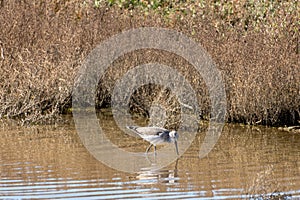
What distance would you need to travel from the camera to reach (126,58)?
1271 centimetres

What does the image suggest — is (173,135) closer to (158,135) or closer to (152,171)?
(158,135)

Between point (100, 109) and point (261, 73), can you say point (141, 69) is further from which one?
Answer: point (261, 73)

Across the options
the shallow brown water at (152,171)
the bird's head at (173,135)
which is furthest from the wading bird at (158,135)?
the shallow brown water at (152,171)

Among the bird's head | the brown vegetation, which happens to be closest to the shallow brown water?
the bird's head

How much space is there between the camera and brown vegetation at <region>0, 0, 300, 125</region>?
37.1 ft

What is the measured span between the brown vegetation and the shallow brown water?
0.56 metres

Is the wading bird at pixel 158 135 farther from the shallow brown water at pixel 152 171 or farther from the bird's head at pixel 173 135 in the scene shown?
the shallow brown water at pixel 152 171

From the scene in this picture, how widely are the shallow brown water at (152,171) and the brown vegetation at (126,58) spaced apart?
563 mm

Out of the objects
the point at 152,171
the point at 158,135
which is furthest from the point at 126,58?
the point at 152,171

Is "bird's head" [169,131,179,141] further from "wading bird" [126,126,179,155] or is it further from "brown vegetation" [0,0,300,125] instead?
"brown vegetation" [0,0,300,125]

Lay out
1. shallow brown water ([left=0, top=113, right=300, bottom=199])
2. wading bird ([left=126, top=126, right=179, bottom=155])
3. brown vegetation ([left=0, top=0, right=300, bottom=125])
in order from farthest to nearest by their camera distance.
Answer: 1. brown vegetation ([left=0, top=0, right=300, bottom=125])
2. wading bird ([left=126, top=126, right=179, bottom=155])
3. shallow brown water ([left=0, top=113, right=300, bottom=199])

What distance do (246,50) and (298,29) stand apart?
2.90 feet

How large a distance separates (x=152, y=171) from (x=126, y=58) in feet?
14.3

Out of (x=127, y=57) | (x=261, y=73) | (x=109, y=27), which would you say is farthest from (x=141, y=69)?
(x=261, y=73)
